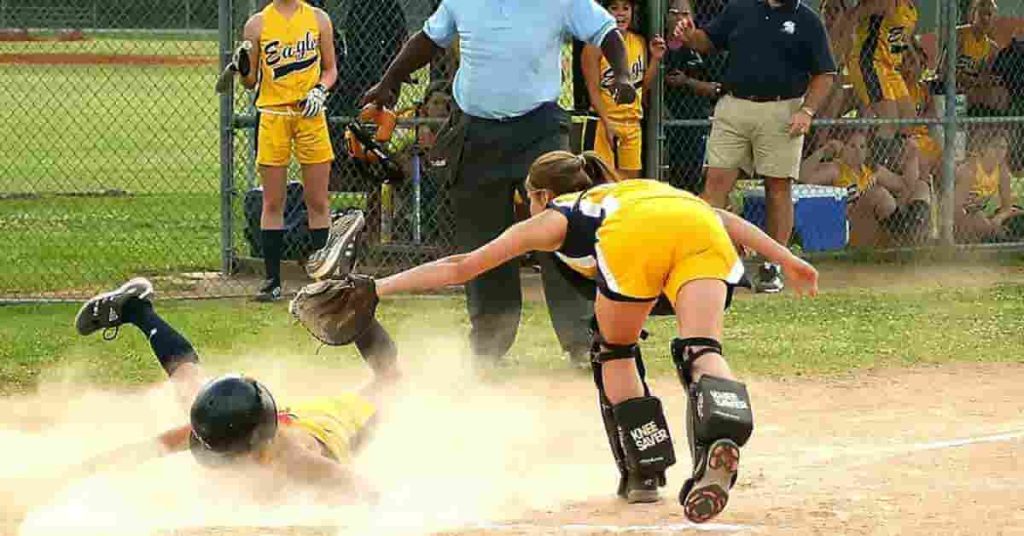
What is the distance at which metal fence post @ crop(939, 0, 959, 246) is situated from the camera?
13148mm

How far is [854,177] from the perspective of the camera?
526 inches

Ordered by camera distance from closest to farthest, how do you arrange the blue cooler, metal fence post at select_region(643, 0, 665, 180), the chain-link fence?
metal fence post at select_region(643, 0, 665, 180) < the chain-link fence < the blue cooler

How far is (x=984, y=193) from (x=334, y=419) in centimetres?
855

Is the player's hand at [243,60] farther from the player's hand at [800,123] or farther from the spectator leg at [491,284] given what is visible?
the player's hand at [800,123]

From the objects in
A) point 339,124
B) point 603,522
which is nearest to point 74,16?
point 339,124

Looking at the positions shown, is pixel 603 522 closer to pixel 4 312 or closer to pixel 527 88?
pixel 527 88

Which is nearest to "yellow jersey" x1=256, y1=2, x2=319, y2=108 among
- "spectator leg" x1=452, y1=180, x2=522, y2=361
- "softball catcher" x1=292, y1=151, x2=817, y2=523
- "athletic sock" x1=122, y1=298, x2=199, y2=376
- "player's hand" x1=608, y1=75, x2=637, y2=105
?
"spectator leg" x1=452, y1=180, x2=522, y2=361

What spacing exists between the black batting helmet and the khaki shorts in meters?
6.18

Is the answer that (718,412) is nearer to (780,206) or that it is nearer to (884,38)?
(780,206)

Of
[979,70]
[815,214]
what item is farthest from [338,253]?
[979,70]

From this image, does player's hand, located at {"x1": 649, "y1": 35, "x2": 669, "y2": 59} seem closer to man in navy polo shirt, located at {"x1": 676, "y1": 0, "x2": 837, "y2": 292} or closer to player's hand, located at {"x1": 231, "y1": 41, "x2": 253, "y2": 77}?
man in navy polo shirt, located at {"x1": 676, "y1": 0, "x2": 837, "y2": 292}

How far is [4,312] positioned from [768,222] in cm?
508

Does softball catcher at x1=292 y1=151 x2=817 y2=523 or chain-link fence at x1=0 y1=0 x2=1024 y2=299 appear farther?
chain-link fence at x1=0 y1=0 x2=1024 y2=299

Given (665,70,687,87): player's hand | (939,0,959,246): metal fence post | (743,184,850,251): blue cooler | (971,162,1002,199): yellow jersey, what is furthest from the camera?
(971,162,1002,199): yellow jersey
